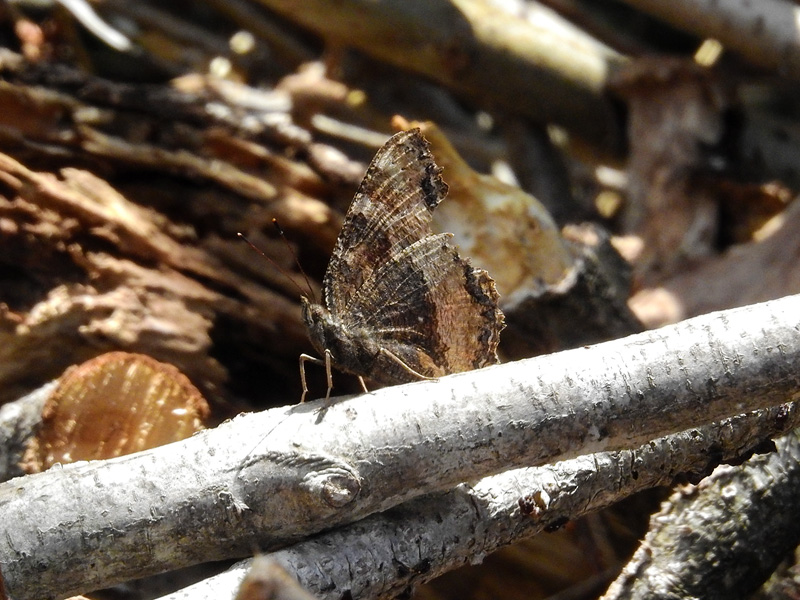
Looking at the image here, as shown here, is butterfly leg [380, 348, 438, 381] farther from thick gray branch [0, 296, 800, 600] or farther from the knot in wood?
the knot in wood

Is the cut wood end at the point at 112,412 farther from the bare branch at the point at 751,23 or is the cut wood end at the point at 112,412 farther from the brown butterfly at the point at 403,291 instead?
the bare branch at the point at 751,23

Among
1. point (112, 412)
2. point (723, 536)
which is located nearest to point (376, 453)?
point (112, 412)

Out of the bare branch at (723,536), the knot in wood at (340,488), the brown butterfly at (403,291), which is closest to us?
the knot in wood at (340,488)

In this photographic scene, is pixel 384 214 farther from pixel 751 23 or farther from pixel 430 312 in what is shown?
pixel 751 23

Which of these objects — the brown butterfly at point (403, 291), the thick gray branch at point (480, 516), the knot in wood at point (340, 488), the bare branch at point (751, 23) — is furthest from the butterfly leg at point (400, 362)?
the bare branch at point (751, 23)

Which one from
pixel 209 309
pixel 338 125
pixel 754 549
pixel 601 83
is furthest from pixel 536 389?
pixel 601 83

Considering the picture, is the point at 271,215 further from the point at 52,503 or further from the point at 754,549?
the point at 754,549

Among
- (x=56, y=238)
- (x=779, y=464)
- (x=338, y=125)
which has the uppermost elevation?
(x=338, y=125)
